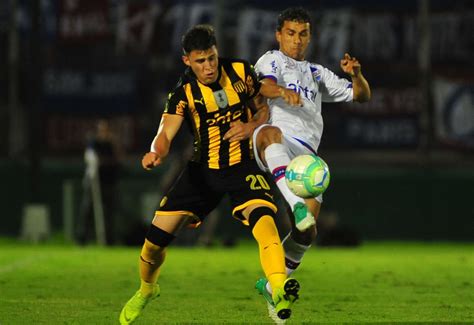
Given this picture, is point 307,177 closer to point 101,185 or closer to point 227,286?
point 227,286

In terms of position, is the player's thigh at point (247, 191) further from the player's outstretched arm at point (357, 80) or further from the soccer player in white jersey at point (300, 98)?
the player's outstretched arm at point (357, 80)

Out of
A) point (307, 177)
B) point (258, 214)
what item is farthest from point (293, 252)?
point (258, 214)

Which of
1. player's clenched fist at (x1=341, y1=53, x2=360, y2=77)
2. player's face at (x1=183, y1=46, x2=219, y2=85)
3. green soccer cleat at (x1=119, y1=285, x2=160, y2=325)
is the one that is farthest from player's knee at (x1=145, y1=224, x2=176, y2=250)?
player's clenched fist at (x1=341, y1=53, x2=360, y2=77)


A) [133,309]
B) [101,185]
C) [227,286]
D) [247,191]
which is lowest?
[101,185]

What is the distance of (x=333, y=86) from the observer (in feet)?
35.4

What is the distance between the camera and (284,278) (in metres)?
9.01

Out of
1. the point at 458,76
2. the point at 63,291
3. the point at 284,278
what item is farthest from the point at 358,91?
the point at 458,76

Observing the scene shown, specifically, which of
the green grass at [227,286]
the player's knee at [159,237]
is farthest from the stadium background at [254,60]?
the player's knee at [159,237]

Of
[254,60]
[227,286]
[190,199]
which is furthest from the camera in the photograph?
[254,60]

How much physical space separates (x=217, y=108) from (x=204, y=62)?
0.38 m

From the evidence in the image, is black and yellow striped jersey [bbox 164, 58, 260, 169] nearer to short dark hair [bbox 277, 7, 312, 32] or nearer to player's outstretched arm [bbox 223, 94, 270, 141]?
A: player's outstretched arm [bbox 223, 94, 270, 141]

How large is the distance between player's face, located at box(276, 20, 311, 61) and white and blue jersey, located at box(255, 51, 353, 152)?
0.20 feet

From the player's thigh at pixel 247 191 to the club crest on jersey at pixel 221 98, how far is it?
1.53 feet

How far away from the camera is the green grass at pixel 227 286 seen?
10828 millimetres
